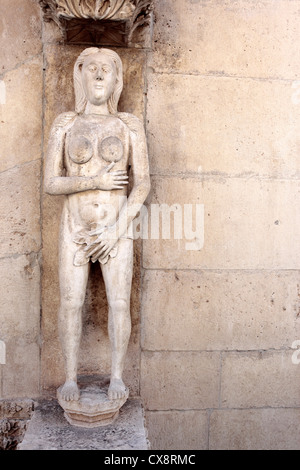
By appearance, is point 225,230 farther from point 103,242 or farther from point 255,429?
point 255,429

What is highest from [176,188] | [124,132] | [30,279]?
[124,132]

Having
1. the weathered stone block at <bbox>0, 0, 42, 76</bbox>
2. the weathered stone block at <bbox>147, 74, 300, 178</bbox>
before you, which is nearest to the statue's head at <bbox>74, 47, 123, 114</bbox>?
the weathered stone block at <bbox>147, 74, 300, 178</bbox>

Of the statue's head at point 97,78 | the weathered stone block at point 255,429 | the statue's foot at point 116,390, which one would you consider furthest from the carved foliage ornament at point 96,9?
the weathered stone block at point 255,429

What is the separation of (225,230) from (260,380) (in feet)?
3.74

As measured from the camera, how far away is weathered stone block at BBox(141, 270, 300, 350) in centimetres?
306

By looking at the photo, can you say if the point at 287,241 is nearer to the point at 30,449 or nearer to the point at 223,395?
the point at 223,395

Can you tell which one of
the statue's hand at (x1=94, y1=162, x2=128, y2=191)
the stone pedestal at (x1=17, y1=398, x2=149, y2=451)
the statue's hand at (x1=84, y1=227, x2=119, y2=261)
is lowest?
the stone pedestal at (x1=17, y1=398, x2=149, y2=451)

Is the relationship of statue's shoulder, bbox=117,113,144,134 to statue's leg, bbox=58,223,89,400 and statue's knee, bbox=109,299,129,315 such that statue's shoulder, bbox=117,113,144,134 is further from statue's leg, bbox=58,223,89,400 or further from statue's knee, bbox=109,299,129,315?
statue's knee, bbox=109,299,129,315

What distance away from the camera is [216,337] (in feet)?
10.3

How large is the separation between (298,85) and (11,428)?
3.15 metres

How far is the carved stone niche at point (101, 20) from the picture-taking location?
2.39 meters

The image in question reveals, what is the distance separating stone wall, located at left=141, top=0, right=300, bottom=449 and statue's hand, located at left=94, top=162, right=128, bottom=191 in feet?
1.66

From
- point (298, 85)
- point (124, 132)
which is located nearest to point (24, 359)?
point (124, 132)
